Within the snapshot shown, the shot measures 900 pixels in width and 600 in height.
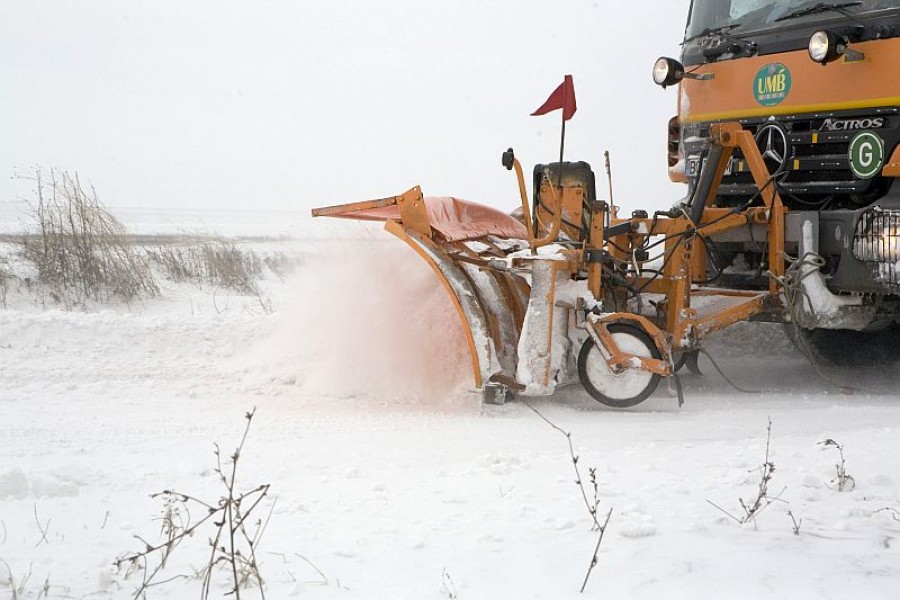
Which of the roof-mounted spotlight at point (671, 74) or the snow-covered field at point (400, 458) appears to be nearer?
the snow-covered field at point (400, 458)

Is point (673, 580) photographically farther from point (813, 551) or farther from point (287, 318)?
point (287, 318)

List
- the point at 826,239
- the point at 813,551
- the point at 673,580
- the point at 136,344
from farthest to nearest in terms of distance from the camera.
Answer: the point at 136,344 → the point at 826,239 → the point at 813,551 → the point at 673,580

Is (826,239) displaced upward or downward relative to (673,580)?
upward

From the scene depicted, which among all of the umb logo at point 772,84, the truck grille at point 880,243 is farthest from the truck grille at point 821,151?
the truck grille at point 880,243

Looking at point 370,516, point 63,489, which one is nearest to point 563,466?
point 370,516

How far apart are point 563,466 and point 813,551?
116 centimetres

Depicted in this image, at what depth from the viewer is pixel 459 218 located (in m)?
5.89

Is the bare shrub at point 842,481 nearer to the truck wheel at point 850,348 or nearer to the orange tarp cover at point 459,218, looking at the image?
the orange tarp cover at point 459,218

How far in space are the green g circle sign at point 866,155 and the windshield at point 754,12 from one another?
68 cm

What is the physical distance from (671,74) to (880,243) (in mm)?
1665

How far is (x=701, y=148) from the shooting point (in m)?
6.06

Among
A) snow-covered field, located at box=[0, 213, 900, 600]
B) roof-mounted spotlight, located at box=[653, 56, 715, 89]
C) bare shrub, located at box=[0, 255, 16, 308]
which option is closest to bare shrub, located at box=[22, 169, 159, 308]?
bare shrub, located at box=[0, 255, 16, 308]

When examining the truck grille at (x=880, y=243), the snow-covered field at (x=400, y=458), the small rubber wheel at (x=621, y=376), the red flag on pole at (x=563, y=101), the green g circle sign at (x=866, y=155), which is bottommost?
the snow-covered field at (x=400, y=458)

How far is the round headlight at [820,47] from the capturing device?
5105 millimetres
